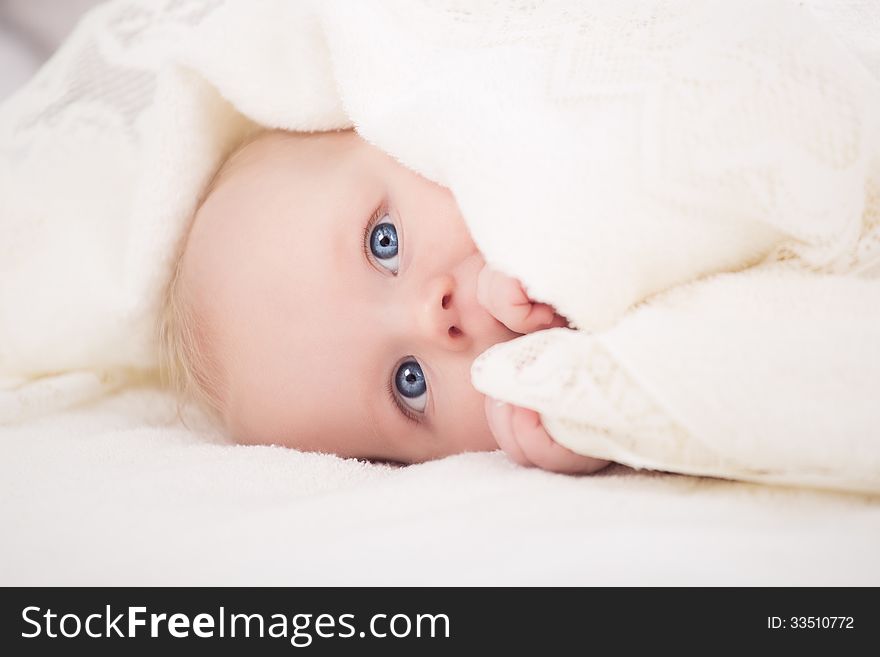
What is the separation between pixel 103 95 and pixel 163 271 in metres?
0.33

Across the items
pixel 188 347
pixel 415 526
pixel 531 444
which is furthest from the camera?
pixel 188 347

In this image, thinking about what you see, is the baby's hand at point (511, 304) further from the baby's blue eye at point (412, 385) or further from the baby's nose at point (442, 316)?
the baby's blue eye at point (412, 385)

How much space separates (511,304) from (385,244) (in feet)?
0.72

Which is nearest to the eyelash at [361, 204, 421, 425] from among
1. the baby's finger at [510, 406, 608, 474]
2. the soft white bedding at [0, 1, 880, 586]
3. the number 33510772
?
the soft white bedding at [0, 1, 880, 586]

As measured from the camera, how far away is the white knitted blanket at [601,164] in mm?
693

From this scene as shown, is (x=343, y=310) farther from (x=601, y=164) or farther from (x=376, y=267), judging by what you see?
(x=601, y=164)

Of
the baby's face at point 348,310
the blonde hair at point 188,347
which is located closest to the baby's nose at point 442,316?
the baby's face at point 348,310

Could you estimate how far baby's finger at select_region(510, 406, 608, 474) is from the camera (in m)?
0.77

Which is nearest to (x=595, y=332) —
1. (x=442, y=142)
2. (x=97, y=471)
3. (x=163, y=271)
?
(x=442, y=142)

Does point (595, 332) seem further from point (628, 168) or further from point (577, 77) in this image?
point (577, 77)

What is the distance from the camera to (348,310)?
37.1 inches

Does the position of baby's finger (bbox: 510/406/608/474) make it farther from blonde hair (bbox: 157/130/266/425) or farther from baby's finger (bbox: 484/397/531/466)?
blonde hair (bbox: 157/130/266/425)

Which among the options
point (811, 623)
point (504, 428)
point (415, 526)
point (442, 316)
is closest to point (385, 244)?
point (442, 316)

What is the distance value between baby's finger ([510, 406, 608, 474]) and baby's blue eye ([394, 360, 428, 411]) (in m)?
0.20
